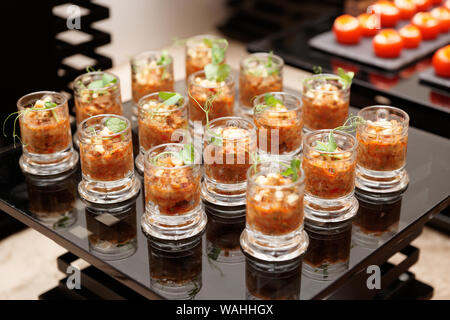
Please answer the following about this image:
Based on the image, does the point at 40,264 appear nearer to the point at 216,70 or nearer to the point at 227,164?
the point at 216,70

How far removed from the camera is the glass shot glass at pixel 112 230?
1.74 m

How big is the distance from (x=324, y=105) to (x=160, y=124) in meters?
0.52

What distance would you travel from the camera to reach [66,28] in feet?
9.61

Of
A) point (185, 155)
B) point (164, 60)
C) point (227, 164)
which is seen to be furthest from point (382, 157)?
point (164, 60)

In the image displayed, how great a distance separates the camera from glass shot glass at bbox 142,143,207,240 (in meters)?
1.72

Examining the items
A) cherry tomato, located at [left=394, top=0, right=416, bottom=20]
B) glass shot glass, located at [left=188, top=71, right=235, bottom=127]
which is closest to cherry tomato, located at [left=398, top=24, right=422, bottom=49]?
cherry tomato, located at [left=394, top=0, right=416, bottom=20]

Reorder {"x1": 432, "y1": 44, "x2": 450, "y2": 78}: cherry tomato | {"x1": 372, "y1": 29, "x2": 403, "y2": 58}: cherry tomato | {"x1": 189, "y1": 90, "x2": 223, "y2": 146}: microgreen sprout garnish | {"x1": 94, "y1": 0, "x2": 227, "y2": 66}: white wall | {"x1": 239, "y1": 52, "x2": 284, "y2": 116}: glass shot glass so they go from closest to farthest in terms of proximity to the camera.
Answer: {"x1": 189, "y1": 90, "x2": 223, "y2": 146}: microgreen sprout garnish < {"x1": 239, "y1": 52, "x2": 284, "y2": 116}: glass shot glass < {"x1": 432, "y1": 44, "x2": 450, "y2": 78}: cherry tomato < {"x1": 372, "y1": 29, "x2": 403, "y2": 58}: cherry tomato < {"x1": 94, "y1": 0, "x2": 227, "y2": 66}: white wall

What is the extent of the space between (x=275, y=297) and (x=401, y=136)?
2.06ft

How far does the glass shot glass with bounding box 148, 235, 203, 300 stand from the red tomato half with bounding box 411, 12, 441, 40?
6.49ft

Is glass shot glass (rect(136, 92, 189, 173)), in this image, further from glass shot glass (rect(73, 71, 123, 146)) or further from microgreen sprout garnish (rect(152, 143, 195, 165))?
microgreen sprout garnish (rect(152, 143, 195, 165))

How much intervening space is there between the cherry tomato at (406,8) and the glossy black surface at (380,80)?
0.39 metres

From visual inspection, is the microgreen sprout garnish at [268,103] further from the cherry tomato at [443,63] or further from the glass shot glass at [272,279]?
the cherry tomato at [443,63]

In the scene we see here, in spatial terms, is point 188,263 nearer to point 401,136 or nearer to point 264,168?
point 264,168
